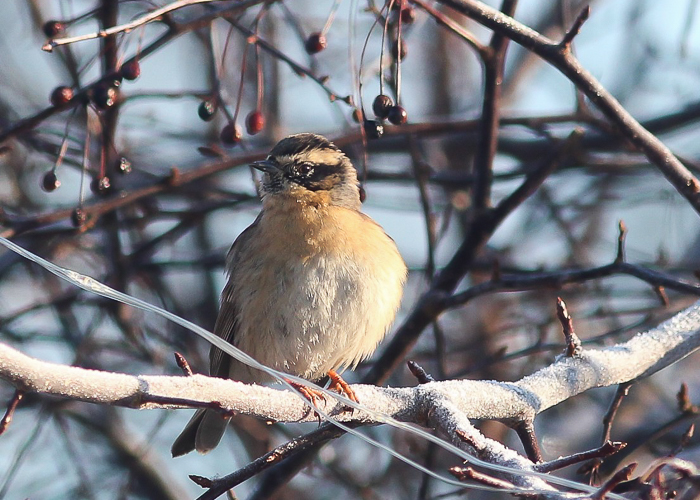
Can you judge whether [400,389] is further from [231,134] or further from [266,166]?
[266,166]

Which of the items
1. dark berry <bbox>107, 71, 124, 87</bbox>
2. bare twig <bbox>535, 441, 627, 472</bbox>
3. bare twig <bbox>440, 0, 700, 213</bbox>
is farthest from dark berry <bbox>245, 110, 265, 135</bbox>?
bare twig <bbox>535, 441, 627, 472</bbox>

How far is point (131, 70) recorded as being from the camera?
4.41m

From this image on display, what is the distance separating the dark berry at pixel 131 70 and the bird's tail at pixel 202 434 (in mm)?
2208

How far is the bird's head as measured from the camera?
5.50m

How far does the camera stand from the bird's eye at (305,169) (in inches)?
220

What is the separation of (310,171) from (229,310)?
1.01 metres

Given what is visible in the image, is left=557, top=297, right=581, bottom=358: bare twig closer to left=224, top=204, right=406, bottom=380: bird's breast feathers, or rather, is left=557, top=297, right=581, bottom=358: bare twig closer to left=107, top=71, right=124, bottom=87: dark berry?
left=224, top=204, right=406, bottom=380: bird's breast feathers

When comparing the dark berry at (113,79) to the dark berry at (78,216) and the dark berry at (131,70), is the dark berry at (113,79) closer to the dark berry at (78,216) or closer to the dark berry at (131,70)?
→ the dark berry at (131,70)

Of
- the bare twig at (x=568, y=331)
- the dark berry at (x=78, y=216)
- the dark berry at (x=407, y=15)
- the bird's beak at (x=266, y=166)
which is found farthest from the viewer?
the bird's beak at (x=266, y=166)

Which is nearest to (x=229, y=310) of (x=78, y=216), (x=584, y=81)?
(x=78, y=216)

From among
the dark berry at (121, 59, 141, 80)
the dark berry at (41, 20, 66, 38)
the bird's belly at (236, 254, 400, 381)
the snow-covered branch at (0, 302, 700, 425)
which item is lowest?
the snow-covered branch at (0, 302, 700, 425)

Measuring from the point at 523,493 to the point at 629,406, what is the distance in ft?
18.9

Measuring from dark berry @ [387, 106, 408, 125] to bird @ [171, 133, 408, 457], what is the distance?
3.38ft

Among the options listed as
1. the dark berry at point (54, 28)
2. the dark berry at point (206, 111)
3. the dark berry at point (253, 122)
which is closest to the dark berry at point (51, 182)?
the dark berry at point (54, 28)
